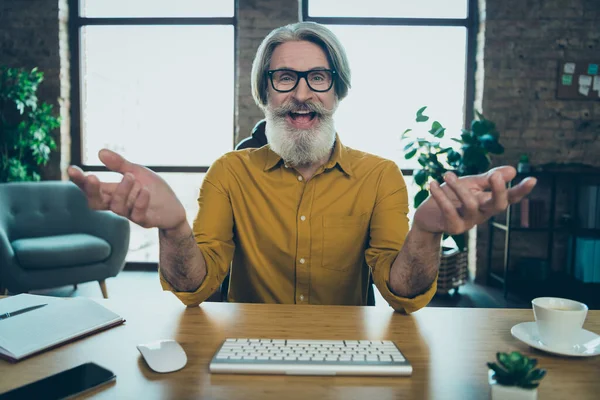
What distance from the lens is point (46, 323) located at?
2.97ft

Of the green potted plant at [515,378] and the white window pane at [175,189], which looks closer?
the green potted plant at [515,378]

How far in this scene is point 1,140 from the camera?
12.0 ft

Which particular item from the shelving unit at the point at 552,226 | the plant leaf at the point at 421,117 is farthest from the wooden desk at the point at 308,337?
the shelving unit at the point at 552,226

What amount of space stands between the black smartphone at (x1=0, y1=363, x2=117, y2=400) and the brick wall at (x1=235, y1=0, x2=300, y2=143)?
11.3ft

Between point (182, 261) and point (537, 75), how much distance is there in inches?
152

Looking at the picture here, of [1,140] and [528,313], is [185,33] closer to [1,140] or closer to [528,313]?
[1,140]

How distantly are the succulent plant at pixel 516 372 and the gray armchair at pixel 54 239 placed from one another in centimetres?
A: 298

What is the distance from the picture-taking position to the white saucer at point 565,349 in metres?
0.79

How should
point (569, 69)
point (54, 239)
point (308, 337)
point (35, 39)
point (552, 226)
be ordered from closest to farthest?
1. point (308, 337)
2. point (54, 239)
3. point (552, 226)
4. point (569, 69)
5. point (35, 39)

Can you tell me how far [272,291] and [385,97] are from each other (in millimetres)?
3196

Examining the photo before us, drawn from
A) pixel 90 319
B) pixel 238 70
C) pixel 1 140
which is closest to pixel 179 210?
pixel 90 319

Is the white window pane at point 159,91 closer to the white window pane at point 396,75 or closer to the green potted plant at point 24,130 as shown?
the green potted plant at point 24,130

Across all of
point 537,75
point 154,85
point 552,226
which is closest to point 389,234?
point 552,226

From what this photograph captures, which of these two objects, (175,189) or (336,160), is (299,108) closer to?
(336,160)
